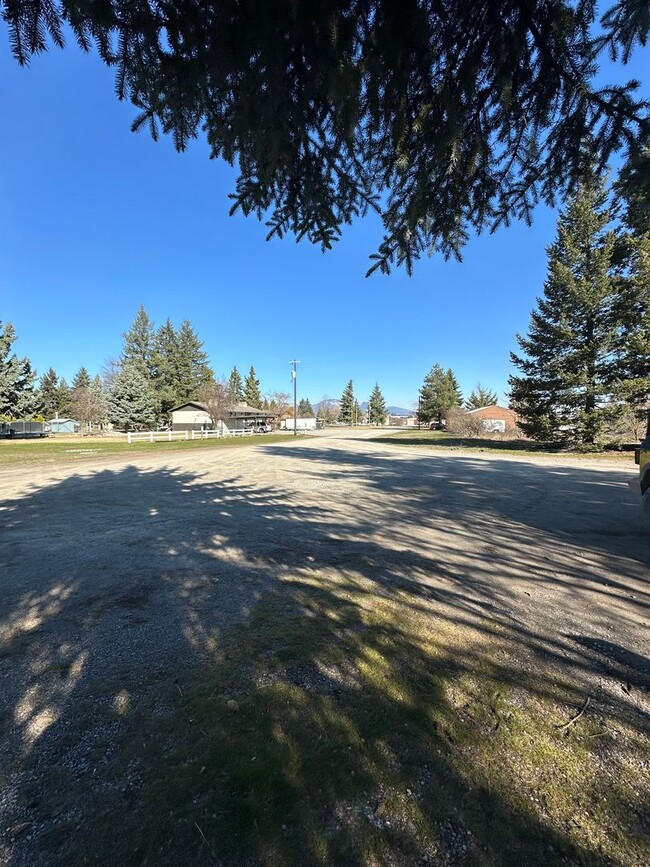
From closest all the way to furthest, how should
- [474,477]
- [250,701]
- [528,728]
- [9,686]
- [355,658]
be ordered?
[528,728] < [250,701] < [9,686] < [355,658] < [474,477]

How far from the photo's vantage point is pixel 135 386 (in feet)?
136

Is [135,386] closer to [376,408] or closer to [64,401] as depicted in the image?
[64,401]

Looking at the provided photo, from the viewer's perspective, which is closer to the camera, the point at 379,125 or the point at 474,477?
the point at 379,125

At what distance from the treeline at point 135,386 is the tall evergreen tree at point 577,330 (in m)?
38.5

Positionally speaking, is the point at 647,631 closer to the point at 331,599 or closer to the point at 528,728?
the point at 528,728

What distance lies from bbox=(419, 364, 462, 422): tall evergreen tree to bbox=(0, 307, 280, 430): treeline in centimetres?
2978

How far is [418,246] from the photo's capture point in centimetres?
539

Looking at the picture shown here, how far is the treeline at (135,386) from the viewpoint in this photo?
3447 cm

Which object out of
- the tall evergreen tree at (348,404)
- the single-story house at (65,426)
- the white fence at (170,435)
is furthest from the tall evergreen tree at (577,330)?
the tall evergreen tree at (348,404)

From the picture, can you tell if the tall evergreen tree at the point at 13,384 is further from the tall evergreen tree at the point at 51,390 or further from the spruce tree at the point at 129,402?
the tall evergreen tree at the point at 51,390

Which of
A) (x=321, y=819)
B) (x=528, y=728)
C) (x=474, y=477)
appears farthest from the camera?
(x=474, y=477)

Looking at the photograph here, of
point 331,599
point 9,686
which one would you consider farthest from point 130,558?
point 331,599

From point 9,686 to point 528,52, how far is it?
624 cm

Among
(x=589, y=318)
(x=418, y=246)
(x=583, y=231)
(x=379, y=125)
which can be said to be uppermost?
(x=583, y=231)
